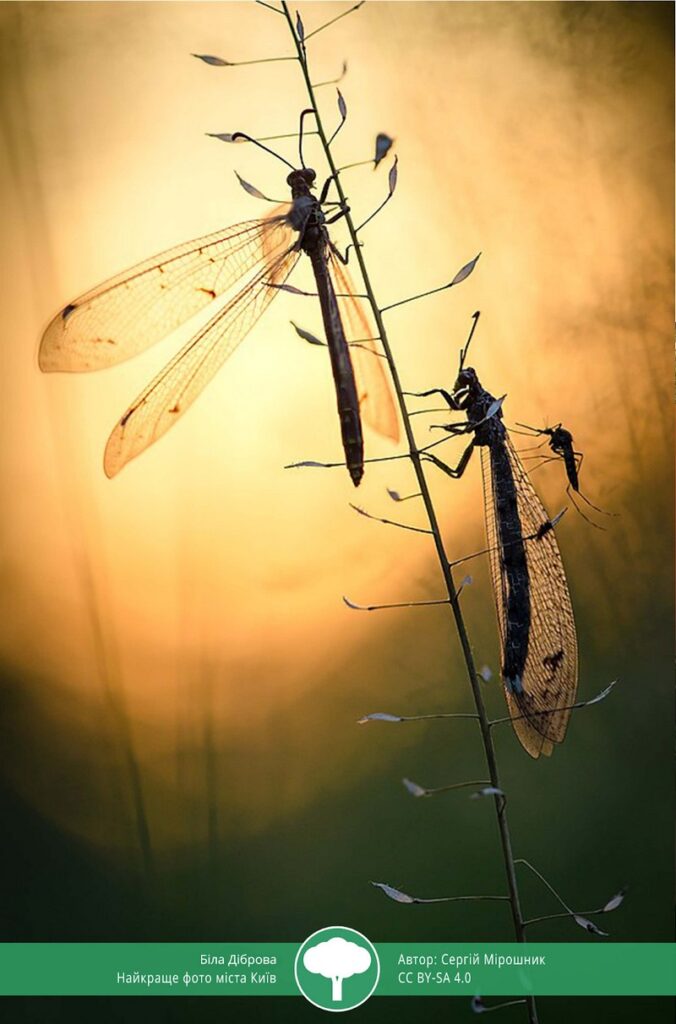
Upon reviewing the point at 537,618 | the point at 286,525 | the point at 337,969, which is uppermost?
the point at 286,525

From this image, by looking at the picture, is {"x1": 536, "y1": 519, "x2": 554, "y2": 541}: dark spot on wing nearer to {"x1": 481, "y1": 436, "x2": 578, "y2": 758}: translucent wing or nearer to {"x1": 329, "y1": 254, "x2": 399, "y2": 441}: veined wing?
{"x1": 481, "y1": 436, "x2": 578, "y2": 758}: translucent wing

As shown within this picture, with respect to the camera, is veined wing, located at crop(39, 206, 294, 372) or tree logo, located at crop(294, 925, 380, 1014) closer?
veined wing, located at crop(39, 206, 294, 372)

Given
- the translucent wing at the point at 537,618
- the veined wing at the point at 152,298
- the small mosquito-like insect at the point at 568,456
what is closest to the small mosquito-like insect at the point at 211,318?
the veined wing at the point at 152,298

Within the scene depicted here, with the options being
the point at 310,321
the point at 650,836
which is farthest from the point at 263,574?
the point at 650,836

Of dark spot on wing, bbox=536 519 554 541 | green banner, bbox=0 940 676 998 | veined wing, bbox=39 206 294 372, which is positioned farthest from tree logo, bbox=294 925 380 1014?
veined wing, bbox=39 206 294 372

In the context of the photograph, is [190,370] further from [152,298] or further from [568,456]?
[568,456]

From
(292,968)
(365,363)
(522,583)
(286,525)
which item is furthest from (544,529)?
(292,968)
